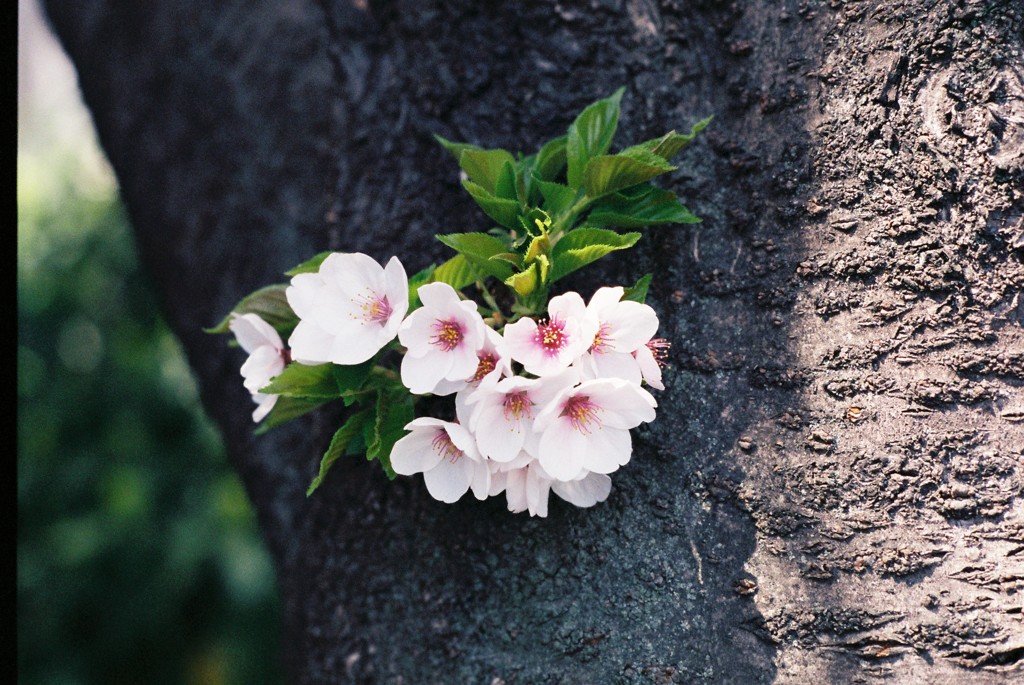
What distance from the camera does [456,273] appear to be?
86cm

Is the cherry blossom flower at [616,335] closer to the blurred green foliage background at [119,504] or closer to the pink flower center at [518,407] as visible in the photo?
the pink flower center at [518,407]

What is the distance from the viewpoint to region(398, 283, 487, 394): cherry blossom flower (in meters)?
0.75

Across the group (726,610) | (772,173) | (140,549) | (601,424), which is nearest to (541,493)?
(601,424)

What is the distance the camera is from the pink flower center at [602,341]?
0.75 m

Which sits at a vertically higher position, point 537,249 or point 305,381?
point 537,249

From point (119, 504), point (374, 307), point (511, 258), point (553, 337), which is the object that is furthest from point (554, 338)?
point (119, 504)

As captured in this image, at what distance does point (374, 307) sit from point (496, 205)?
0.57 ft

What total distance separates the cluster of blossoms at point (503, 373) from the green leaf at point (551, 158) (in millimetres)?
213

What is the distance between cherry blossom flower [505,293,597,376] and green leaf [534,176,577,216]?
147 mm

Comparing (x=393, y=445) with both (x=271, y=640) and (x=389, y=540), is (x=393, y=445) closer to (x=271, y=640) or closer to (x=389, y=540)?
(x=389, y=540)

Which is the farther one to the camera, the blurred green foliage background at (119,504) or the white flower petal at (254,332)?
the blurred green foliage background at (119,504)

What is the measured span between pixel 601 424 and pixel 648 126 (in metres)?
0.41

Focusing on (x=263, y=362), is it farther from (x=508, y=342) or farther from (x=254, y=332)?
(x=508, y=342)

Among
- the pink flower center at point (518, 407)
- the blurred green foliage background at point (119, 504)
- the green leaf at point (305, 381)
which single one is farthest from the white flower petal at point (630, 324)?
the blurred green foliage background at point (119, 504)
